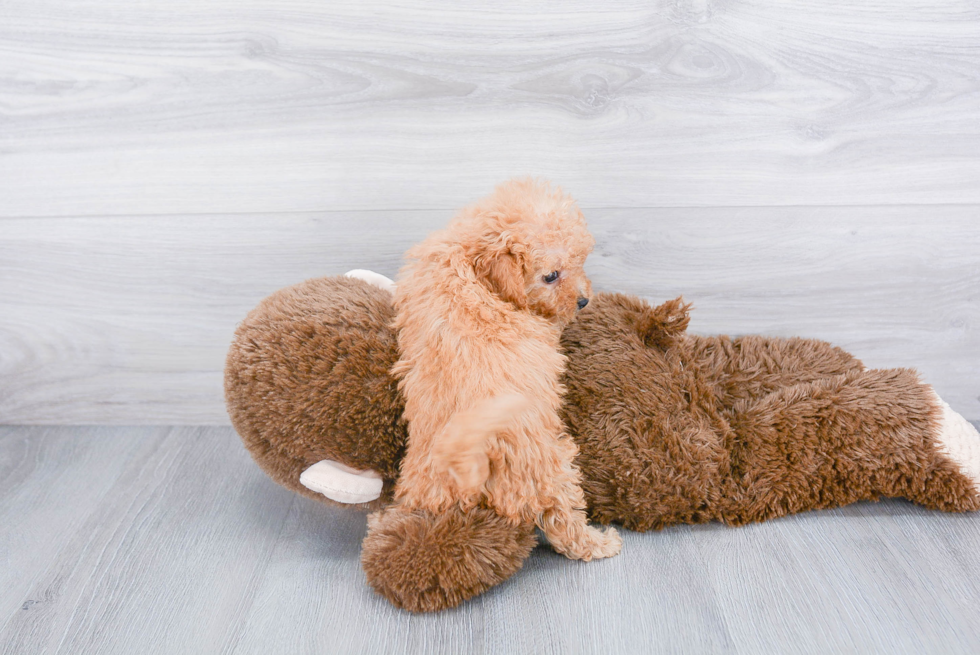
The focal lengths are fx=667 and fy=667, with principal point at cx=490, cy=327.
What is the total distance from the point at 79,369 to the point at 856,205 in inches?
50.9

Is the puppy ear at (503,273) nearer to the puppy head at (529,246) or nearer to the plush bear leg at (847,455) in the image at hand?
the puppy head at (529,246)

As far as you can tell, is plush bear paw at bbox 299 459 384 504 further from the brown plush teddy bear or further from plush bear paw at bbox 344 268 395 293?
plush bear paw at bbox 344 268 395 293

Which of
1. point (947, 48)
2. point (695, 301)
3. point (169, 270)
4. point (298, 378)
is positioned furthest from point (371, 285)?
point (947, 48)

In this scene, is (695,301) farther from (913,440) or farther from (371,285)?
(371,285)

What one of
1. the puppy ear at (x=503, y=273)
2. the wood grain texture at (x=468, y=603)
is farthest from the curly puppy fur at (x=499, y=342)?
the wood grain texture at (x=468, y=603)

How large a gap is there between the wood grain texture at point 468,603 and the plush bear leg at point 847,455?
0.12ft

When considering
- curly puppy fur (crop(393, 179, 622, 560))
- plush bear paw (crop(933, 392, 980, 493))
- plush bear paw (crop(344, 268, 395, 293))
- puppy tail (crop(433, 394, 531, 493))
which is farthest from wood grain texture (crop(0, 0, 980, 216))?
puppy tail (crop(433, 394, 531, 493))

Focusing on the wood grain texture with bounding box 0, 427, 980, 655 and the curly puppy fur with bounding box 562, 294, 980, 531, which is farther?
the curly puppy fur with bounding box 562, 294, 980, 531

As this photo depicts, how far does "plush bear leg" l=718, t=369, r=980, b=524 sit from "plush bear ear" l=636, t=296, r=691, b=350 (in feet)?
0.50

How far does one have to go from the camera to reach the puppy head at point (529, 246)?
28.6 inches

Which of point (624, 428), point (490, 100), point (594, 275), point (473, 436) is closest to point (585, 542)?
point (624, 428)

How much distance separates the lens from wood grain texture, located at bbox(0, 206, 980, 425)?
1.01m

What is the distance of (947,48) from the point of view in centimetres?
93

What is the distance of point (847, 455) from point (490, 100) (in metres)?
0.67
